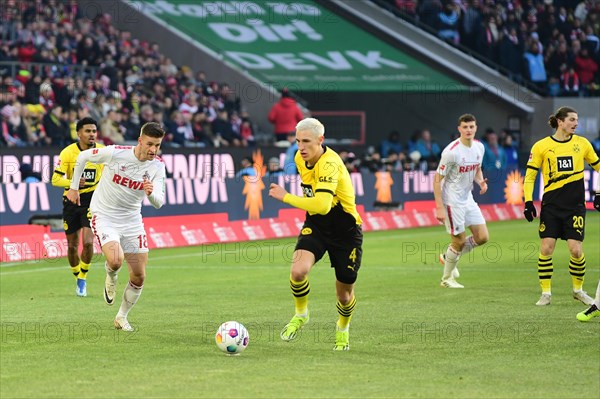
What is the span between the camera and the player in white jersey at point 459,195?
18.1 meters

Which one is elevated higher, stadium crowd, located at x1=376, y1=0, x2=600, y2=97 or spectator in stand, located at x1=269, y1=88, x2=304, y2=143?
stadium crowd, located at x1=376, y1=0, x2=600, y2=97

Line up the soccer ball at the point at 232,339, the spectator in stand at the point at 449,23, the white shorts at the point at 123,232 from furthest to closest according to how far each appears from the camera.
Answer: the spectator in stand at the point at 449,23, the white shorts at the point at 123,232, the soccer ball at the point at 232,339

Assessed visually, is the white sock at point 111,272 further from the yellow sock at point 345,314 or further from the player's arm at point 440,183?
the player's arm at point 440,183

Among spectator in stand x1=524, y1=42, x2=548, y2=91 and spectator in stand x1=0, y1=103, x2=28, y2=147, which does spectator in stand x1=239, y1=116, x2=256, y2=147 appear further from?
spectator in stand x1=524, y1=42, x2=548, y2=91

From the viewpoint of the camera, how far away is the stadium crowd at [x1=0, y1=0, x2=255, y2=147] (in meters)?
28.3

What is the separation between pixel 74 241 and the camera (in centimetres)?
1794

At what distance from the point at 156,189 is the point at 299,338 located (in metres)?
2.25

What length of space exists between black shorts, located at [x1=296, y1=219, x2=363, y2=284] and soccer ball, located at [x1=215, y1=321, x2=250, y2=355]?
1029mm

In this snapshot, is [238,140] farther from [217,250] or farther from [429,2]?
[429,2]

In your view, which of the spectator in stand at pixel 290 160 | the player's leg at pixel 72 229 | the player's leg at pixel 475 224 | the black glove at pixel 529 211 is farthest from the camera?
the spectator in stand at pixel 290 160

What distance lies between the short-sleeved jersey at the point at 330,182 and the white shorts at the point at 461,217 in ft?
20.7

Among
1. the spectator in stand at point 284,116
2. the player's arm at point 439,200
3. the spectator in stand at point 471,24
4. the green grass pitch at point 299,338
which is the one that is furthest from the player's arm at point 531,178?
the spectator in stand at point 471,24

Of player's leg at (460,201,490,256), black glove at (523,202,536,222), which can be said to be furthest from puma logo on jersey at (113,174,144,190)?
player's leg at (460,201,490,256)

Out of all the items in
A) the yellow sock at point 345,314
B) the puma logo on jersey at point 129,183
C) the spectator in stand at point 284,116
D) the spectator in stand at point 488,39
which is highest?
the spectator in stand at point 488,39
